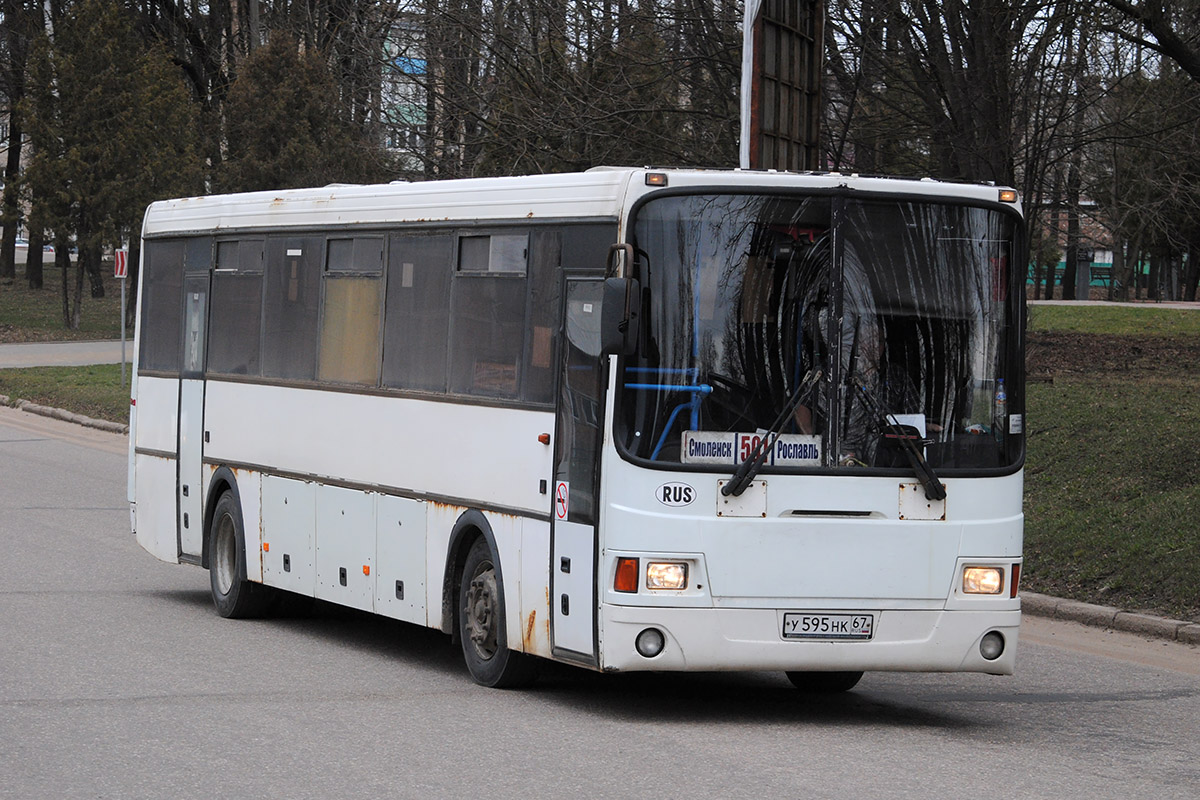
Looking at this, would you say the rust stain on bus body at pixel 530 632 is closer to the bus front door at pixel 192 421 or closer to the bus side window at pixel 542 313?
the bus side window at pixel 542 313

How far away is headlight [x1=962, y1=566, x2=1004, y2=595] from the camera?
883 centimetres

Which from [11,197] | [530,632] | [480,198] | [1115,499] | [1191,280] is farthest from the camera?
[1191,280]

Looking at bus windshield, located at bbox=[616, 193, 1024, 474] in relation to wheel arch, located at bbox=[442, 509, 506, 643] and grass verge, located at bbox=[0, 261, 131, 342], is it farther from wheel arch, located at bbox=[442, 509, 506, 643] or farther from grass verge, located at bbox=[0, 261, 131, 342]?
grass verge, located at bbox=[0, 261, 131, 342]

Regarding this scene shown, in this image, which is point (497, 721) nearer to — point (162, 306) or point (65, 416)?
point (162, 306)

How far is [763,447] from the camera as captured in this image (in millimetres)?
8578

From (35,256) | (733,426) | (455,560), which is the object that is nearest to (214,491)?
(455,560)

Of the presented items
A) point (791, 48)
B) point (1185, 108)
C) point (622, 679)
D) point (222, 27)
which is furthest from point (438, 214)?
point (222, 27)

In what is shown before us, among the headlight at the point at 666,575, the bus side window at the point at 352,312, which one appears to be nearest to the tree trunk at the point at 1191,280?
the bus side window at the point at 352,312

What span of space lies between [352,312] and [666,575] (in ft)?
11.7

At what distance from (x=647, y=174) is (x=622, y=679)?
301 cm

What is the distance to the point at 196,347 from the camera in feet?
44.0

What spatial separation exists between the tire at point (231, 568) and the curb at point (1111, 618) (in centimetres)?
556

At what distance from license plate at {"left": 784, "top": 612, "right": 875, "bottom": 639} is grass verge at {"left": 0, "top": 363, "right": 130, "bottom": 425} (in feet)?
71.5

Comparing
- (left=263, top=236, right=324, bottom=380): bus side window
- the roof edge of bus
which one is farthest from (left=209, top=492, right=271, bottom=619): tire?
the roof edge of bus
